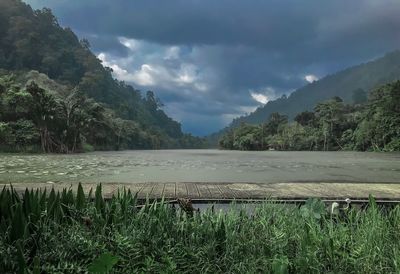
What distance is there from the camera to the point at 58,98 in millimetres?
42438

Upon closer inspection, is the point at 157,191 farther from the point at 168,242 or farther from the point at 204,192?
the point at 168,242

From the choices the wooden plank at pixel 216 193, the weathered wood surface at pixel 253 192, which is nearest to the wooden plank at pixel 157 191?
the weathered wood surface at pixel 253 192

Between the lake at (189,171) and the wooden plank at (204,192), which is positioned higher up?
the wooden plank at (204,192)

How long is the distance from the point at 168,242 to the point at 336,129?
239 ft

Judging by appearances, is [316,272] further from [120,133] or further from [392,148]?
[120,133]

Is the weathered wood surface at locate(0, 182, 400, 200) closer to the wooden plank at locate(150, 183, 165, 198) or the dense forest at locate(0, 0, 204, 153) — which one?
the wooden plank at locate(150, 183, 165, 198)

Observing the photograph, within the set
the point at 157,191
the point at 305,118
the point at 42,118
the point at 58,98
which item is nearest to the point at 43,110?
the point at 42,118

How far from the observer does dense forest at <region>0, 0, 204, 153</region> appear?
37594 millimetres

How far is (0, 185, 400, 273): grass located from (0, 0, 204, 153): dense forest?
33.6m

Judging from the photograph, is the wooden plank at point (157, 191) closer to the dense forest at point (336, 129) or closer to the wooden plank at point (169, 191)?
the wooden plank at point (169, 191)

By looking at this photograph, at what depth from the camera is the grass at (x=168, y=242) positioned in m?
2.94

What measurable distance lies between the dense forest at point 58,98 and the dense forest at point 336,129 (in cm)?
2365

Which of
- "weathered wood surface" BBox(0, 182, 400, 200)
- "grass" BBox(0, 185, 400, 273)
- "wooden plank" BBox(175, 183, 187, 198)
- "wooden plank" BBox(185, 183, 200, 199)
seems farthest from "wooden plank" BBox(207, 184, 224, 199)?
"grass" BBox(0, 185, 400, 273)

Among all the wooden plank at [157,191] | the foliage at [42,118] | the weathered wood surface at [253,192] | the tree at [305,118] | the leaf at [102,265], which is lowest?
the leaf at [102,265]
